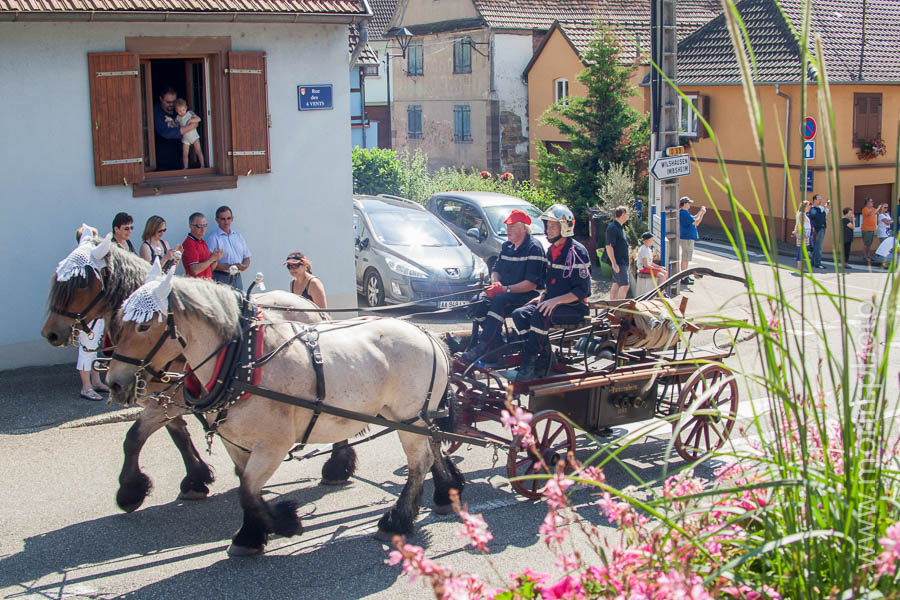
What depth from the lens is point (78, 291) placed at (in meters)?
6.27

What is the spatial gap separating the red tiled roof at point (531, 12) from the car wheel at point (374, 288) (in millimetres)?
21684

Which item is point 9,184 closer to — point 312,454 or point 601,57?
point 312,454

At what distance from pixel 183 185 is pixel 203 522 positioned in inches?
216

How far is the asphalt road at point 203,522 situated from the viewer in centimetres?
591

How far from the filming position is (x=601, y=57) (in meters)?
21.0

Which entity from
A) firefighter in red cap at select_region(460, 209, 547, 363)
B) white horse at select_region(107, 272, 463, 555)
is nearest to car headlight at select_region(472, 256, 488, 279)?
firefighter in red cap at select_region(460, 209, 547, 363)

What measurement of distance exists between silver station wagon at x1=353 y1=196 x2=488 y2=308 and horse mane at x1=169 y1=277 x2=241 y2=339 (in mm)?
7865

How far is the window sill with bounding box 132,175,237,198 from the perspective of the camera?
36.6 ft

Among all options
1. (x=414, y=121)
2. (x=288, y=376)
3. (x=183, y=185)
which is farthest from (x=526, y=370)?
(x=414, y=121)

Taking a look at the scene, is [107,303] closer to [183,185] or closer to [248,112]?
[183,185]

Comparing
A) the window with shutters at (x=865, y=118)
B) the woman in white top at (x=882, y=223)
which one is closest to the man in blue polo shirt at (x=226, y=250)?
the woman in white top at (x=882, y=223)

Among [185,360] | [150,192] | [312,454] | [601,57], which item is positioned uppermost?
[601,57]

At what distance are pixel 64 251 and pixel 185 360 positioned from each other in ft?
18.3

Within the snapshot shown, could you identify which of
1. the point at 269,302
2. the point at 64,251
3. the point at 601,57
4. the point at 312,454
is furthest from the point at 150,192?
the point at 601,57
